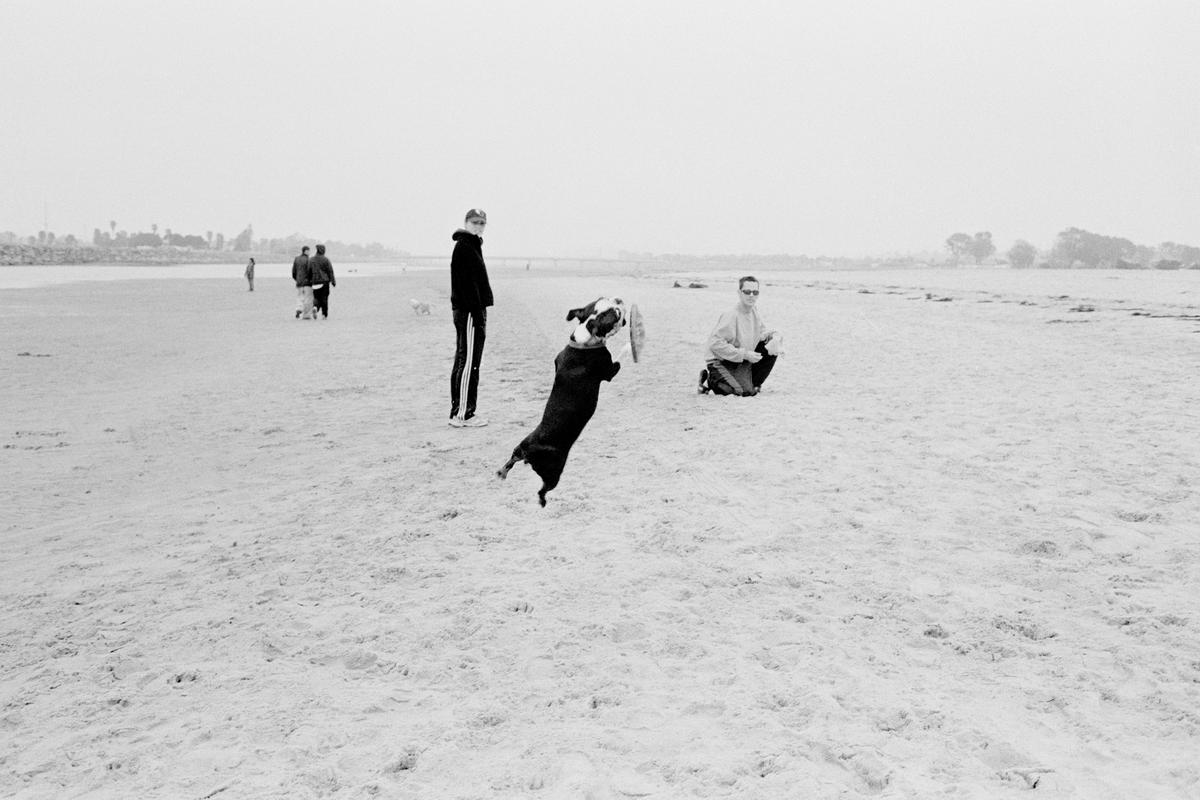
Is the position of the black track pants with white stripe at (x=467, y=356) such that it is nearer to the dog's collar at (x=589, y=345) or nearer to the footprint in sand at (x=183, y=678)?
the dog's collar at (x=589, y=345)

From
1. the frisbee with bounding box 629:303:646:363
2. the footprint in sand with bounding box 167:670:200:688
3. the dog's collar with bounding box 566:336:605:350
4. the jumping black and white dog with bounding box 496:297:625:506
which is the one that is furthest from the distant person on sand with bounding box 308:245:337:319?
the footprint in sand with bounding box 167:670:200:688

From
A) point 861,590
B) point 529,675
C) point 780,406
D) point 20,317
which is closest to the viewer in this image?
point 529,675

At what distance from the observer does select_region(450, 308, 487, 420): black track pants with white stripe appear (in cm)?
832

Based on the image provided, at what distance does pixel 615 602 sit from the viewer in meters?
4.64

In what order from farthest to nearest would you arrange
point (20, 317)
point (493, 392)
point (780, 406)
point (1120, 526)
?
1. point (20, 317)
2. point (493, 392)
3. point (780, 406)
4. point (1120, 526)

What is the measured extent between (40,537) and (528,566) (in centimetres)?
339

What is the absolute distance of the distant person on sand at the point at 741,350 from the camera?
10.3 m

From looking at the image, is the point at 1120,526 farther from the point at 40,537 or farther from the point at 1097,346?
the point at 1097,346

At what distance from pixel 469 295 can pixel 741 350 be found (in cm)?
369

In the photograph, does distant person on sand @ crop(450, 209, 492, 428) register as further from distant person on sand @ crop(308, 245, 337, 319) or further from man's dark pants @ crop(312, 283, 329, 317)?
man's dark pants @ crop(312, 283, 329, 317)

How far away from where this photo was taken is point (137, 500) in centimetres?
673

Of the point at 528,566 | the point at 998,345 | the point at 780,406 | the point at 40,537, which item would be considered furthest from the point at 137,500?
the point at 998,345

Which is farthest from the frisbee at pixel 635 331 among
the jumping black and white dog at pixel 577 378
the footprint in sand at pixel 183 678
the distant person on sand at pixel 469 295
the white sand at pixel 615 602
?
the distant person on sand at pixel 469 295

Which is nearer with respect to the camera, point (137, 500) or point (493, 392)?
point (137, 500)
